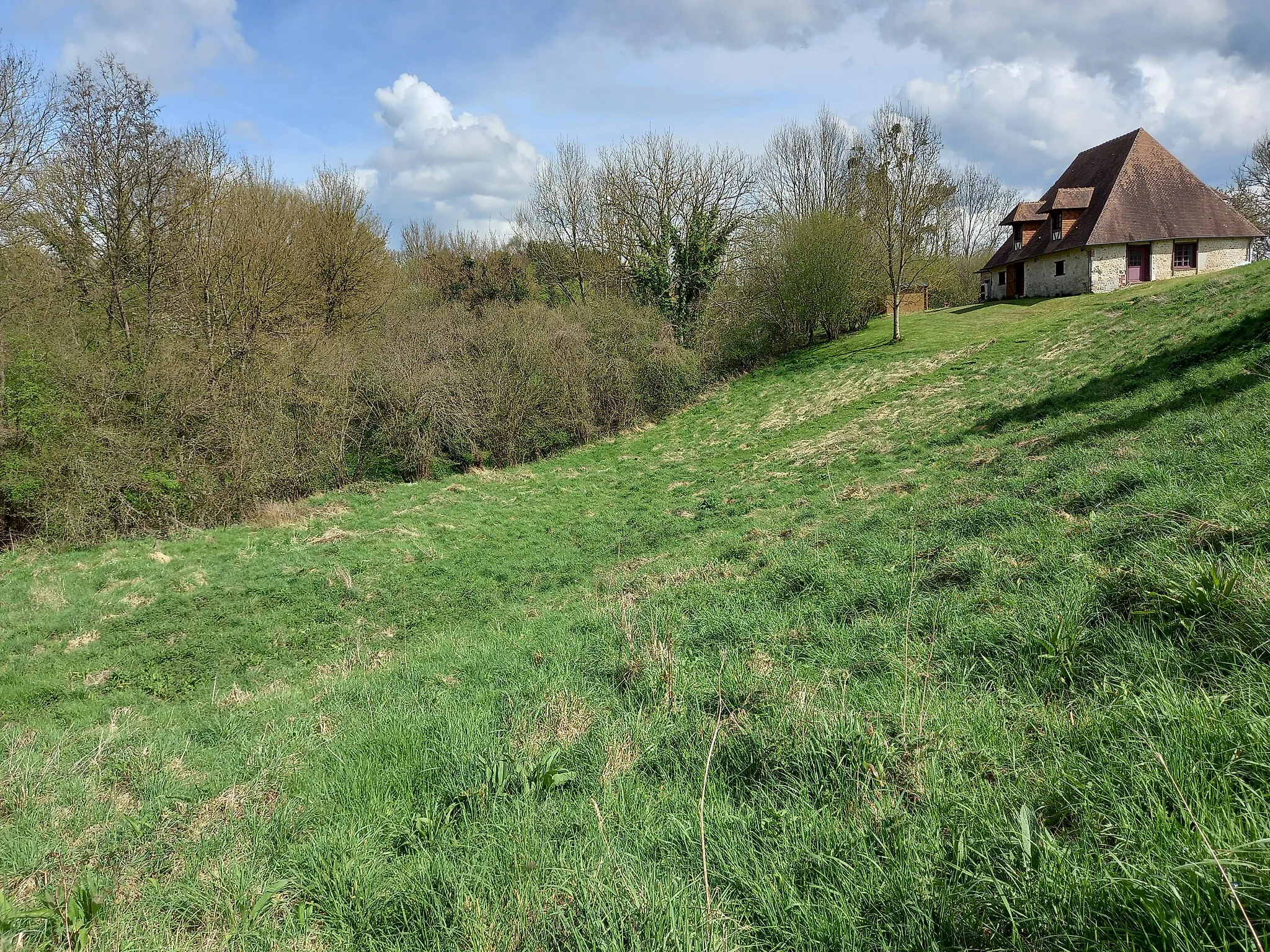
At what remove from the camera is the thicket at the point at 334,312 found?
13.4 m

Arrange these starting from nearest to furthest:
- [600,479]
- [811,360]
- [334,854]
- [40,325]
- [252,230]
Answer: [334,854] < [40,325] < [252,230] < [600,479] < [811,360]

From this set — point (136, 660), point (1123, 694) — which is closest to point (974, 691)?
point (1123, 694)

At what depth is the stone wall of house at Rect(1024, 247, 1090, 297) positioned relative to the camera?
27.0 meters

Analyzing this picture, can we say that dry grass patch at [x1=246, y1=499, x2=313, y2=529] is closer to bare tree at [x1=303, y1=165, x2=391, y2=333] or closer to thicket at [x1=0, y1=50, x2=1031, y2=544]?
thicket at [x1=0, y1=50, x2=1031, y2=544]

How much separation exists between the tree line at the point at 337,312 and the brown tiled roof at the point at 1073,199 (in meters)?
6.48

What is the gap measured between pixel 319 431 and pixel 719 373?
19.0 meters

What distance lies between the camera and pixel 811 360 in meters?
28.5

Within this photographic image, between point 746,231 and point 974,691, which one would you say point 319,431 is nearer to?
point 974,691

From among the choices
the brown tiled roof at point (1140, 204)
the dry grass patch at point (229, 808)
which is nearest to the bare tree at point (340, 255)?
the dry grass patch at point (229, 808)

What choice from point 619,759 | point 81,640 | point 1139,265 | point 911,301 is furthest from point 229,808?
point 911,301

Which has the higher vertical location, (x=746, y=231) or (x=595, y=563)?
(x=746, y=231)

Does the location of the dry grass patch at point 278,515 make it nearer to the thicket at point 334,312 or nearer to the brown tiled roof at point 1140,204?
the thicket at point 334,312

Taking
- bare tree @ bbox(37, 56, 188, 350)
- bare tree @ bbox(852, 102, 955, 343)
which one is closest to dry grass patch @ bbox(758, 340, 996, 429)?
bare tree @ bbox(852, 102, 955, 343)

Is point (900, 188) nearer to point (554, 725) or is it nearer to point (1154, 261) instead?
point (1154, 261)
